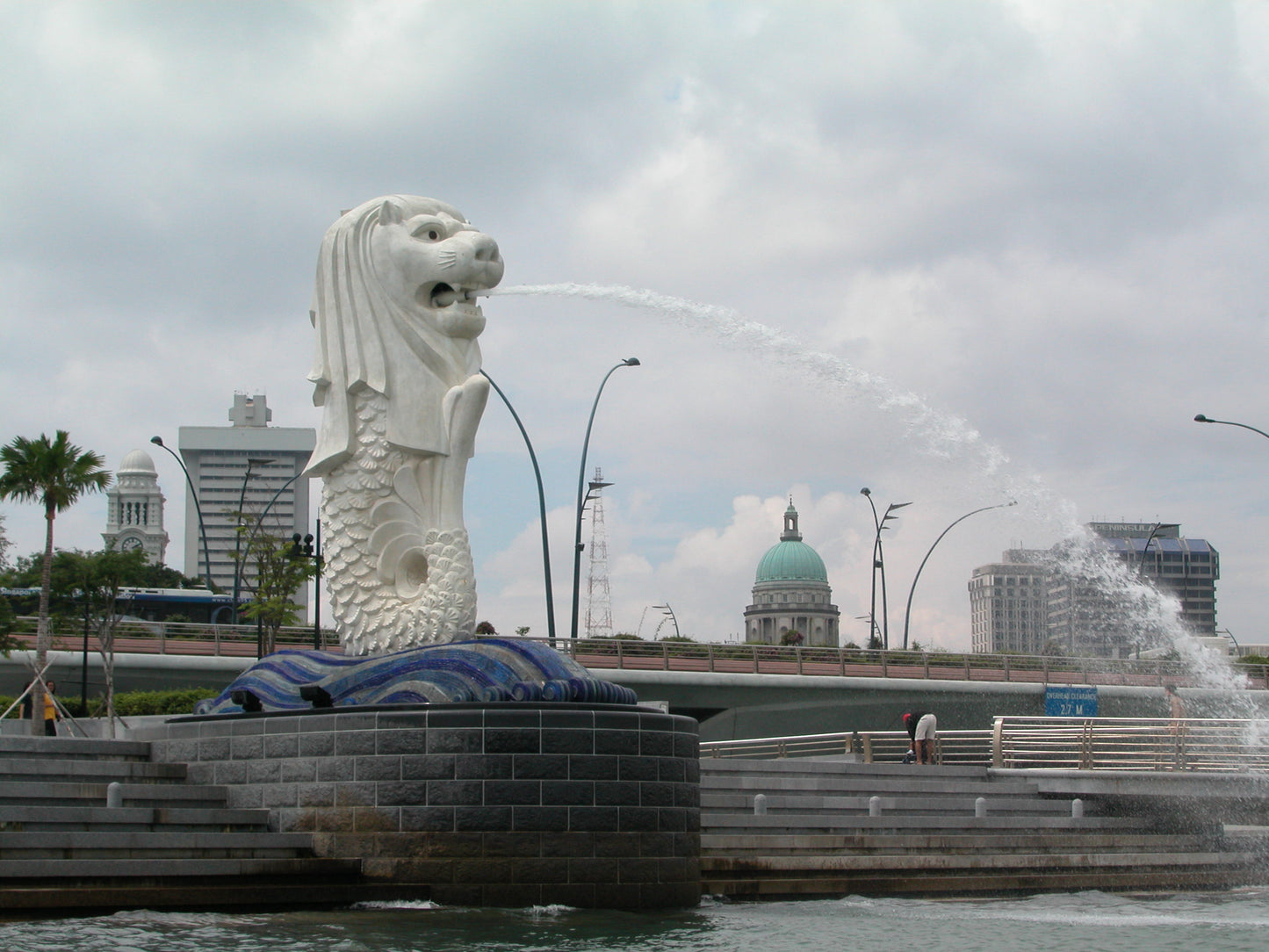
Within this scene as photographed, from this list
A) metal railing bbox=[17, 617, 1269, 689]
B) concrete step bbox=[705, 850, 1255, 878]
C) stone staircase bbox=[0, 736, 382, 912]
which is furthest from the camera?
metal railing bbox=[17, 617, 1269, 689]

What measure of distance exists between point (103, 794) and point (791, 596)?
10439 cm

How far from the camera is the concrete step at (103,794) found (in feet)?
47.4

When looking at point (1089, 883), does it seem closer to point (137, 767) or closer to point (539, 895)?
point (539, 895)

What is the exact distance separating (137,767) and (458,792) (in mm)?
3874

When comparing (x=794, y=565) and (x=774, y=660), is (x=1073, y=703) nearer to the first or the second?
(x=774, y=660)

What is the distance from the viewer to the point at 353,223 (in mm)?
19203

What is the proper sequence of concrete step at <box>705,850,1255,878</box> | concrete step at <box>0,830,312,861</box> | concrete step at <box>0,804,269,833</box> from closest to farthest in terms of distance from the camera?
concrete step at <box>0,830,312,861</box> < concrete step at <box>0,804,269,833</box> < concrete step at <box>705,850,1255,878</box>

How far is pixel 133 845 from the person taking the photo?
1338 cm

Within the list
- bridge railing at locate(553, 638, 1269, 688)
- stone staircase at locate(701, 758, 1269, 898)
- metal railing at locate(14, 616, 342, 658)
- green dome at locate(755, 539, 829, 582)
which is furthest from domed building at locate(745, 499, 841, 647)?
stone staircase at locate(701, 758, 1269, 898)

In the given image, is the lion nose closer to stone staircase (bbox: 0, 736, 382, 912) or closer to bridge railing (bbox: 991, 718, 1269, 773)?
stone staircase (bbox: 0, 736, 382, 912)

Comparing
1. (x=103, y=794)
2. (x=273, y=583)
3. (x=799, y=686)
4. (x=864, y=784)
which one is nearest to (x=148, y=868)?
(x=103, y=794)

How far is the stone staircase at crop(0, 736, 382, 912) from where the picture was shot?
12.5 metres

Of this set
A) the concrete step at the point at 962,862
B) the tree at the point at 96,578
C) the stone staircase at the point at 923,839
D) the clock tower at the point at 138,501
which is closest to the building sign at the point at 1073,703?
the stone staircase at the point at 923,839

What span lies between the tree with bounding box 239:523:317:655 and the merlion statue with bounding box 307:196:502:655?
61.4 ft
